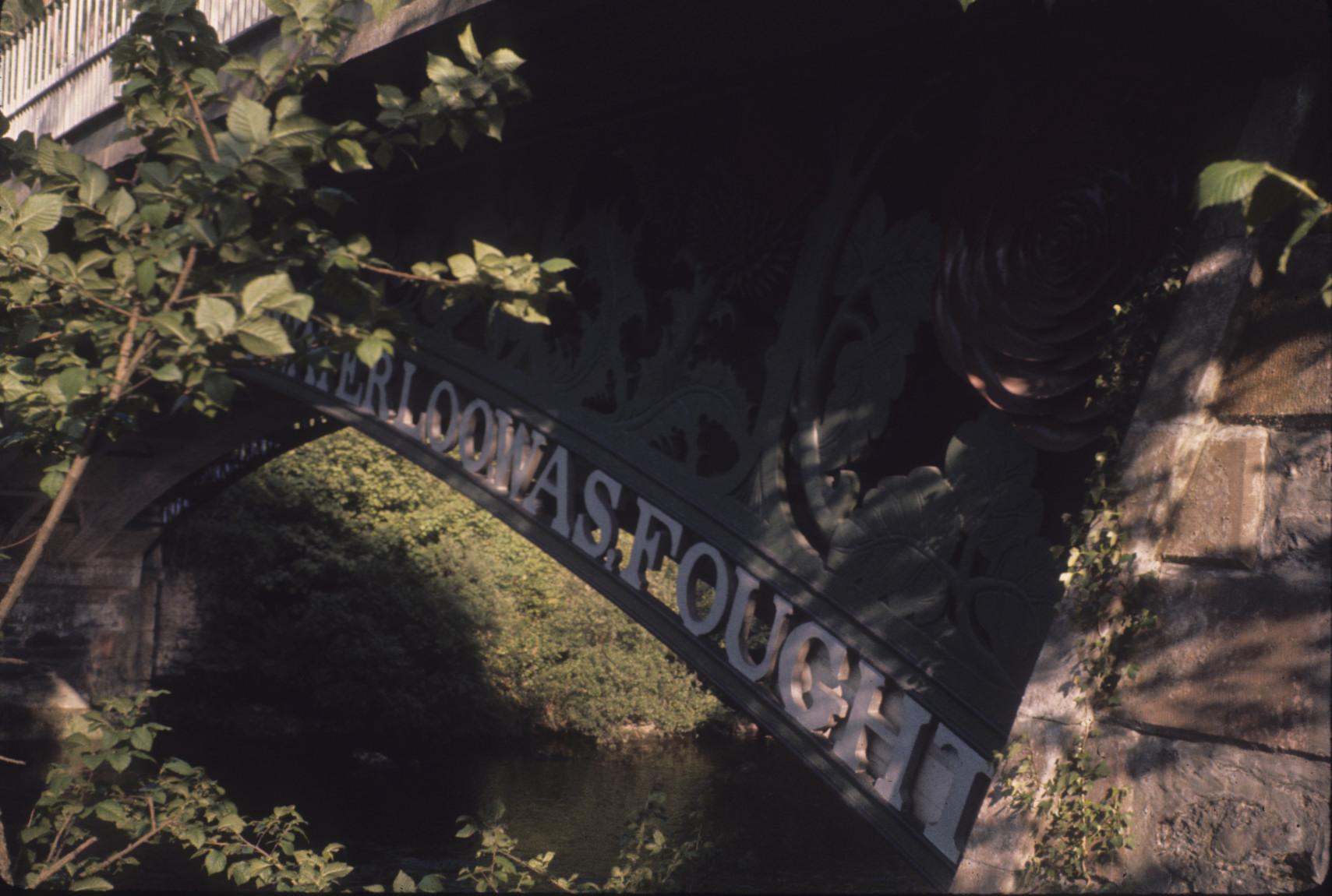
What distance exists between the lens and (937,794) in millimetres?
4293

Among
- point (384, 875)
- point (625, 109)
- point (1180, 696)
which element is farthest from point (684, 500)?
point (384, 875)

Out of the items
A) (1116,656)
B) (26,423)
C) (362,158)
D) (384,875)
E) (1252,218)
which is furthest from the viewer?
(384,875)

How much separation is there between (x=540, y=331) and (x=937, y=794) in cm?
359

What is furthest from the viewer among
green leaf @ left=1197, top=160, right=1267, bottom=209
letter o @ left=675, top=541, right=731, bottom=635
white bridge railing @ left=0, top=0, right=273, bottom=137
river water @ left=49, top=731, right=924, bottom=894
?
river water @ left=49, top=731, right=924, bottom=894

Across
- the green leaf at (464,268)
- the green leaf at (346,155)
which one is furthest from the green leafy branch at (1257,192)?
the green leaf at (346,155)

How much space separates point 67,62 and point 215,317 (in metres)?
6.68

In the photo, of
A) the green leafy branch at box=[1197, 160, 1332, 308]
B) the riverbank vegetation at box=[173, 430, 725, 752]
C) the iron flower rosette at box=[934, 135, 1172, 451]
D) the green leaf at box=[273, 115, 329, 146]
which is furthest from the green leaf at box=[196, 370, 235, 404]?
the riverbank vegetation at box=[173, 430, 725, 752]

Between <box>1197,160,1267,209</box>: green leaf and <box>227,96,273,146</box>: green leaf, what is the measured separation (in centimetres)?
185

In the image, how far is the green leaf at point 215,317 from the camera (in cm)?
268

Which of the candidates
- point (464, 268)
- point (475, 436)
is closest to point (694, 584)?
point (475, 436)

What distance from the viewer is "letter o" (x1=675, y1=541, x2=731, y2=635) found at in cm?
541

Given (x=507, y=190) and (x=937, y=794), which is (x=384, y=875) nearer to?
(x=507, y=190)

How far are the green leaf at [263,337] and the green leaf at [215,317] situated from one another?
0.04 meters

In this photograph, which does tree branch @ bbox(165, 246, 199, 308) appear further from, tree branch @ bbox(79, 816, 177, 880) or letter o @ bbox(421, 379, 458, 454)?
letter o @ bbox(421, 379, 458, 454)
